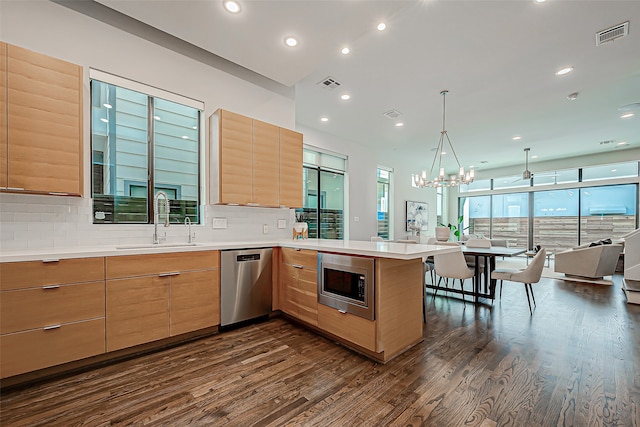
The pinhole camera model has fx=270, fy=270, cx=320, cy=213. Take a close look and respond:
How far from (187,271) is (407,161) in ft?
25.1

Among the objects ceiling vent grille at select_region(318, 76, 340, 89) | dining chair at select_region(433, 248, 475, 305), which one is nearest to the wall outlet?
ceiling vent grille at select_region(318, 76, 340, 89)

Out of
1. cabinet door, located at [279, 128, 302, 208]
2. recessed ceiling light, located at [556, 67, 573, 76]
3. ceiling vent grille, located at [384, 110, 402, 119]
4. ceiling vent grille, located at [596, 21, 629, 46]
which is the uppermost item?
ceiling vent grille, located at [596, 21, 629, 46]

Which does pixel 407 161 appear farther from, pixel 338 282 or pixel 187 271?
pixel 187 271

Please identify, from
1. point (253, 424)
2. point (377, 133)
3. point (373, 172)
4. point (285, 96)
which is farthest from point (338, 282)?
point (373, 172)

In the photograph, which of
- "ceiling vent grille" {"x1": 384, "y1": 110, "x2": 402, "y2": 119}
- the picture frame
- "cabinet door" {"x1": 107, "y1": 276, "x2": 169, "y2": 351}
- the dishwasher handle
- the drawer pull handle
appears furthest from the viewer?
the picture frame

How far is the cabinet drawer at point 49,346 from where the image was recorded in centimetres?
182

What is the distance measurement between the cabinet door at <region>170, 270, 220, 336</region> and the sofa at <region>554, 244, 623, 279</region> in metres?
6.90

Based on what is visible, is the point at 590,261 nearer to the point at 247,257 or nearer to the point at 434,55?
the point at 434,55

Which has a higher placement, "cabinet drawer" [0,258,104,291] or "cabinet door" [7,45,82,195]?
"cabinet door" [7,45,82,195]

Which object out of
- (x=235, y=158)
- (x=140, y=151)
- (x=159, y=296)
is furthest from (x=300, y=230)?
(x=140, y=151)

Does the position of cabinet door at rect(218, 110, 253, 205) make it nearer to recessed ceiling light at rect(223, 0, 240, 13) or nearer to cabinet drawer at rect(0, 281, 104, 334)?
recessed ceiling light at rect(223, 0, 240, 13)

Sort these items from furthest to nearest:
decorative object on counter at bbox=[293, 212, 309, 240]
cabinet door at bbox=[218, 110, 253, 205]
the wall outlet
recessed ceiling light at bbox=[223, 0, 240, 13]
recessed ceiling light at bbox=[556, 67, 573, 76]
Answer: decorative object on counter at bbox=[293, 212, 309, 240] → recessed ceiling light at bbox=[556, 67, 573, 76] → the wall outlet → cabinet door at bbox=[218, 110, 253, 205] → recessed ceiling light at bbox=[223, 0, 240, 13]

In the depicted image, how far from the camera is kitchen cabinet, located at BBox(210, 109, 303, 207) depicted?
10.3 ft

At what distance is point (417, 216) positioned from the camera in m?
9.01
